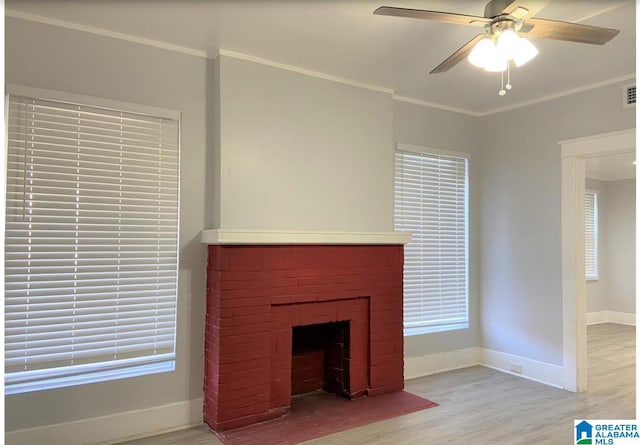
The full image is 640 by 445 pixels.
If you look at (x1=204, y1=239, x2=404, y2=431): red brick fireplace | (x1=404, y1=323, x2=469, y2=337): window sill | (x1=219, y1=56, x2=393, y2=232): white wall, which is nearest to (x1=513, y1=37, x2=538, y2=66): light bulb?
(x1=219, y1=56, x2=393, y2=232): white wall

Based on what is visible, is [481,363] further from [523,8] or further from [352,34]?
[523,8]

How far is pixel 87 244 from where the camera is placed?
296cm

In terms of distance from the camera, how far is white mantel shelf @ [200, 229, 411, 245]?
10.2 feet

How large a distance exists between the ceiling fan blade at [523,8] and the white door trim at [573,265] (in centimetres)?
235

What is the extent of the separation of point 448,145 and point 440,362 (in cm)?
219

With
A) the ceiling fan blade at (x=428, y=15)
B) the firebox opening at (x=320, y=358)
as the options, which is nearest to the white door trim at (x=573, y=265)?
the firebox opening at (x=320, y=358)

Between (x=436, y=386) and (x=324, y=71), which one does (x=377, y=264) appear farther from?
(x=324, y=71)

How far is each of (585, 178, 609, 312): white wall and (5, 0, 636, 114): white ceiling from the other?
4.51 m

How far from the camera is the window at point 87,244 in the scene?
278cm

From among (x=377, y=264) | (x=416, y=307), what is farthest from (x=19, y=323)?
(x=416, y=307)

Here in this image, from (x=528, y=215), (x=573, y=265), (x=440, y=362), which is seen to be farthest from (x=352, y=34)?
(x=440, y=362)

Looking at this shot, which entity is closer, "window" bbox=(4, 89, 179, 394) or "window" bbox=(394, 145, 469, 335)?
"window" bbox=(4, 89, 179, 394)

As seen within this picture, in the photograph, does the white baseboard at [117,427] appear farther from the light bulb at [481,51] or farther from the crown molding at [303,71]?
the light bulb at [481,51]

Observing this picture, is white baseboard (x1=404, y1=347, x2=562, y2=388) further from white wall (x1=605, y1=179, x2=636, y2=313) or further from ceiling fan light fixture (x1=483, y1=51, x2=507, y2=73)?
white wall (x1=605, y1=179, x2=636, y2=313)
